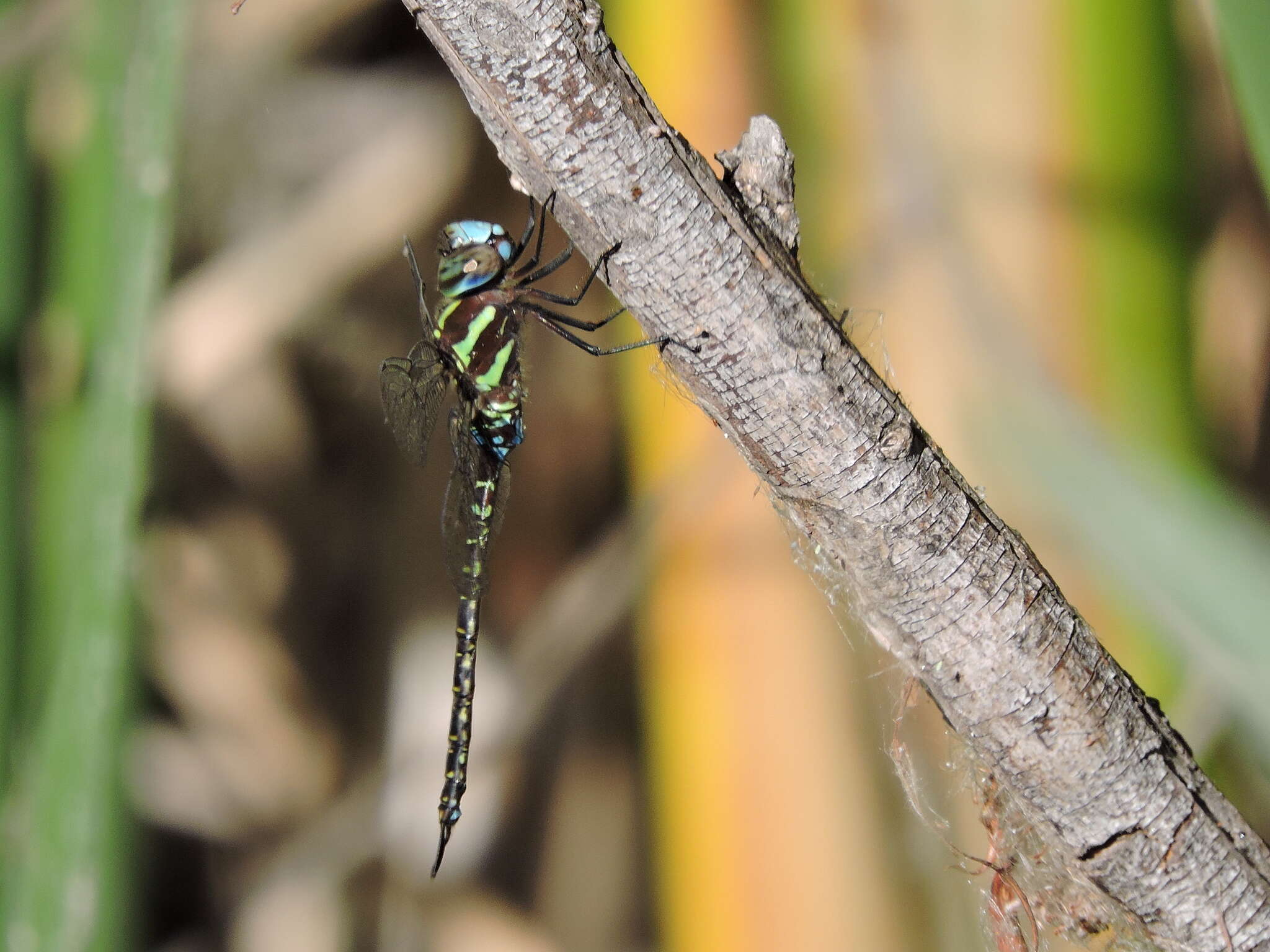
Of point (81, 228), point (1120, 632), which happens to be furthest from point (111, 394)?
point (1120, 632)

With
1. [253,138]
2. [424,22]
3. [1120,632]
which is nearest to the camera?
[424,22]

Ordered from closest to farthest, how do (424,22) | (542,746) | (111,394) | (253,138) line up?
(424,22), (111,394), (253,138), (542,746)

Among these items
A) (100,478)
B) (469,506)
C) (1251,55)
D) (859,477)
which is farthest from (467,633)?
(1251,55)

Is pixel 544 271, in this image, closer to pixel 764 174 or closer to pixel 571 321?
pixel 571 321

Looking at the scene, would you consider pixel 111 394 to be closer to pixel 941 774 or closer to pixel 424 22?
pixel 424 22

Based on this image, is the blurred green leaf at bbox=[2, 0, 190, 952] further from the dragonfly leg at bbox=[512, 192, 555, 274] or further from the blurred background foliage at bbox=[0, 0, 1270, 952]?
the dragonfly leg at bbox=[512, 192, 555, 274]

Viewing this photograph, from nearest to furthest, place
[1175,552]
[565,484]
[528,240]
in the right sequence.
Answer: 1. [1175,552]
2. [528,240]
3. [565,484]
